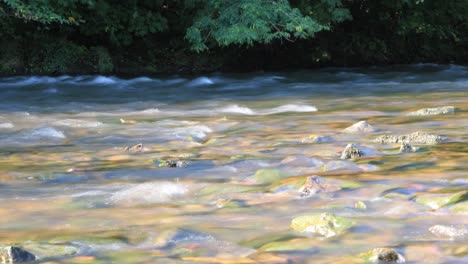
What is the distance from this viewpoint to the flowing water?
11.2ft

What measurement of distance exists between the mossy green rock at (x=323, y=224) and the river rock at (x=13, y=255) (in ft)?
4.09

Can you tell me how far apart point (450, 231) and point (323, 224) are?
574 mm

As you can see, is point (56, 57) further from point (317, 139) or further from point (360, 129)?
point (317, 139)

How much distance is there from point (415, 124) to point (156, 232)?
4.49 meters

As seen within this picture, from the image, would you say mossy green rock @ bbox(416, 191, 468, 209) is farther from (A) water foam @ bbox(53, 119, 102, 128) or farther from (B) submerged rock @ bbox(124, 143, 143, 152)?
(A) water foam @ bbox(53, 119, 102, 128)

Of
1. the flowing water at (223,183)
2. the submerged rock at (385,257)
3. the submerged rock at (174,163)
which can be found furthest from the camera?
the submerged rock at (174,163)

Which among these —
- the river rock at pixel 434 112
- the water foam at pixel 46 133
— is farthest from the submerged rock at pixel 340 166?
the river rock at pixel 434 112

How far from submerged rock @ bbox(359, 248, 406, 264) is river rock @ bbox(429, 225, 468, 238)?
0.39 m

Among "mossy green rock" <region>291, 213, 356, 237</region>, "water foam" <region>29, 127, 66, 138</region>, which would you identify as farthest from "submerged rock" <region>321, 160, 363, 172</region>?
"water foam" <region>29, 127, 66, 138</region>

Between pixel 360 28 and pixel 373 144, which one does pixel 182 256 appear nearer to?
pixel 373 144

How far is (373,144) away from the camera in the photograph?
6.07 meters

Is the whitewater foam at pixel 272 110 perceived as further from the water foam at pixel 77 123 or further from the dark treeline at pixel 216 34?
the dark treeline at pixel 216 34

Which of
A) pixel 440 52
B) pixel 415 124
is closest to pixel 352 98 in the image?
pixel 415 124

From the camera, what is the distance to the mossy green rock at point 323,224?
356 cm
